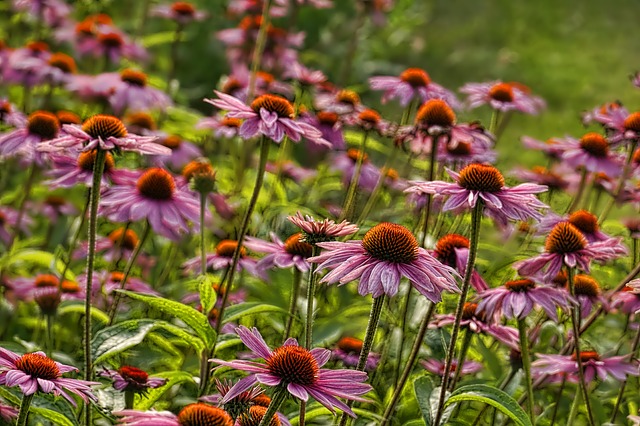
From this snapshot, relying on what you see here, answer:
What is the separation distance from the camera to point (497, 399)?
127 cm

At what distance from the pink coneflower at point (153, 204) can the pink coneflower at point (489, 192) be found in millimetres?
593

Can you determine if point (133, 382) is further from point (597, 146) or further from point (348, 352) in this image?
point (597, 146)

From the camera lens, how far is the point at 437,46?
818 centimetres

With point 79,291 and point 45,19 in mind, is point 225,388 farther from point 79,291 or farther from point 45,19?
point 45,19

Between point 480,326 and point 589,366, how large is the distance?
27 centimetres

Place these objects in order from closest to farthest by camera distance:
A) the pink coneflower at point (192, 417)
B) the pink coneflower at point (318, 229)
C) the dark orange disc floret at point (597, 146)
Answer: the pink coneflower at point (192, 417), the pink coneflower at point (318, 229), the dark orange disc floret at point (597, 146)

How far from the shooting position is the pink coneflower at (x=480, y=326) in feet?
5.08

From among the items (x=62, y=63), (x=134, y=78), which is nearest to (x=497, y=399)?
(x=134, y=78)

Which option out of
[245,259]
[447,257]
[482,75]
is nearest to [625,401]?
[447,257]

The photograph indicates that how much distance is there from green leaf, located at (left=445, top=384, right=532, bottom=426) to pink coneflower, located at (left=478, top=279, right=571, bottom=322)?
0.16 metres

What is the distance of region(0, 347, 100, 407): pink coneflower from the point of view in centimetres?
108

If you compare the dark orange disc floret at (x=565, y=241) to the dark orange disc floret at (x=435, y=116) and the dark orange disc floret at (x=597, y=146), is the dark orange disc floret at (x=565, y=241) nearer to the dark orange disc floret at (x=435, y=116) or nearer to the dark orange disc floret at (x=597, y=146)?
the dark orange disc floret at (x=435, y=116)

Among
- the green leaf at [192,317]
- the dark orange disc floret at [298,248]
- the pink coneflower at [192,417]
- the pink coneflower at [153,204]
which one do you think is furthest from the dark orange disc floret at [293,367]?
the pink coneflower at [153,204]

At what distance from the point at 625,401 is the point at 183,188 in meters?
1.18
